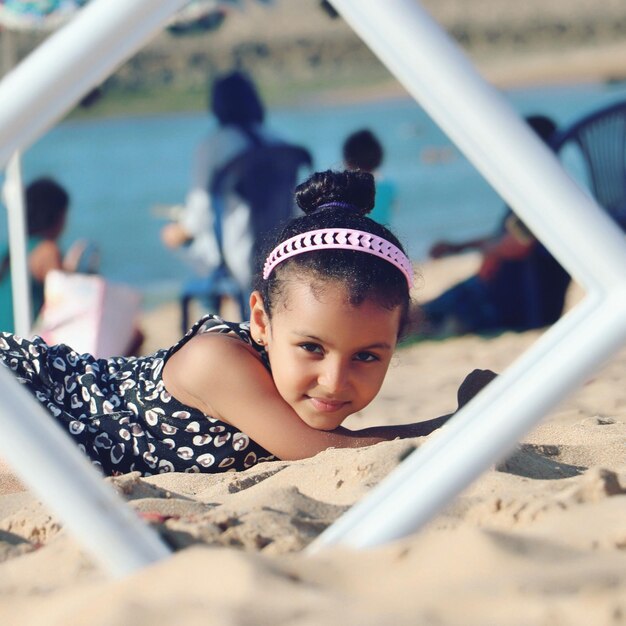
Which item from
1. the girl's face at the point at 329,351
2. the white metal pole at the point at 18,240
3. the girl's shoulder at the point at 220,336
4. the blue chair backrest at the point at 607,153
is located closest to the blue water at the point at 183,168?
the blue chair backrest at the point at 607,153

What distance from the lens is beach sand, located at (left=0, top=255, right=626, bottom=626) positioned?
123 centimetres

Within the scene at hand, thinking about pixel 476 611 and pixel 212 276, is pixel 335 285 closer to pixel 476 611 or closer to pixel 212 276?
pixel 476 611

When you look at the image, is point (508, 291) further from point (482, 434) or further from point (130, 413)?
point (482, 434)

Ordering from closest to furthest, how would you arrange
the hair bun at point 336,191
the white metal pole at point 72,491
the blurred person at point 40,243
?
the white metal pole at point 72,491 < the hair bun at point 336,191 < the blurred person at point 40,243

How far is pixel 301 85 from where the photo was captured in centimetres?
2633

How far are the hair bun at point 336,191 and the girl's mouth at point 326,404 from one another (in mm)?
626

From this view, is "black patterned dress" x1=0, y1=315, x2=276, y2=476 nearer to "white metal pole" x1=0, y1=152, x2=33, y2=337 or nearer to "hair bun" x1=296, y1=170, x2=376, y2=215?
"hair bun" x1=296, y1=170, x2=376, y2=215

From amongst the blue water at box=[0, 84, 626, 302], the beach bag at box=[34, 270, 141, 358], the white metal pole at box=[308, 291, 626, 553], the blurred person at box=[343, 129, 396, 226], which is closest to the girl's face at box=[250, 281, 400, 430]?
the white metal pole at box=[308, 291, 626, 553]

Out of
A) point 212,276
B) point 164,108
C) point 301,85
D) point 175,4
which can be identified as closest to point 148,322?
point 212,276

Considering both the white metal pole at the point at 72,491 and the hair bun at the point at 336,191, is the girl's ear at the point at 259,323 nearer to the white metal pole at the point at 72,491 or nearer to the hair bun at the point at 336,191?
the hair bun at the point at 336,191

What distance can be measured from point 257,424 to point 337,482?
0.60 metres

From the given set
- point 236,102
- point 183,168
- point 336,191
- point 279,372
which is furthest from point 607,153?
point 183,168

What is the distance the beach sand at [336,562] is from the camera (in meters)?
1.23

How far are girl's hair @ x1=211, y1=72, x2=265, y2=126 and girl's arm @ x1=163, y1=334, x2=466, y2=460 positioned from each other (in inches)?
128
